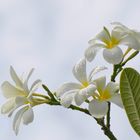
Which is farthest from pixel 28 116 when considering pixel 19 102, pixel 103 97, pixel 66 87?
pixel 103 97

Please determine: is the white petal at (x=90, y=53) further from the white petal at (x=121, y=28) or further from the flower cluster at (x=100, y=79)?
the white petal at (x=121, y=28)

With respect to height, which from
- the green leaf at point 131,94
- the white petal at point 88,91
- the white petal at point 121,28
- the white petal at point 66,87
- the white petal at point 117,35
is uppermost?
the white petal at point 121,28

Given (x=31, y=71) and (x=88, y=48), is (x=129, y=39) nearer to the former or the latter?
(x=88, y=48)

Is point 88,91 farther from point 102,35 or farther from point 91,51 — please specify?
point 102,35

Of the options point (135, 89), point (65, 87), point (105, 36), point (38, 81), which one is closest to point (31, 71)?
point (38, 81)

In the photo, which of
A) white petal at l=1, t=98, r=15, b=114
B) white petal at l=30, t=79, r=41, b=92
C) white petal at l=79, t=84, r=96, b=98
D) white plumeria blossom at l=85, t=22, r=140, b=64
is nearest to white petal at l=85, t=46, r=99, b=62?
white plumeria blossom at l=85, t=22, r=140, b=64

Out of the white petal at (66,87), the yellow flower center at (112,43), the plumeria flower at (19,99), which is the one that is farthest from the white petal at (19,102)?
the yellow flower center at (112,43)

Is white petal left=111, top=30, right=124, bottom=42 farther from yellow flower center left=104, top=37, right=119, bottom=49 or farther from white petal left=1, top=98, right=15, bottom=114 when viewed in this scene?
white petal left=1, top=98, right=15, bottom=114
